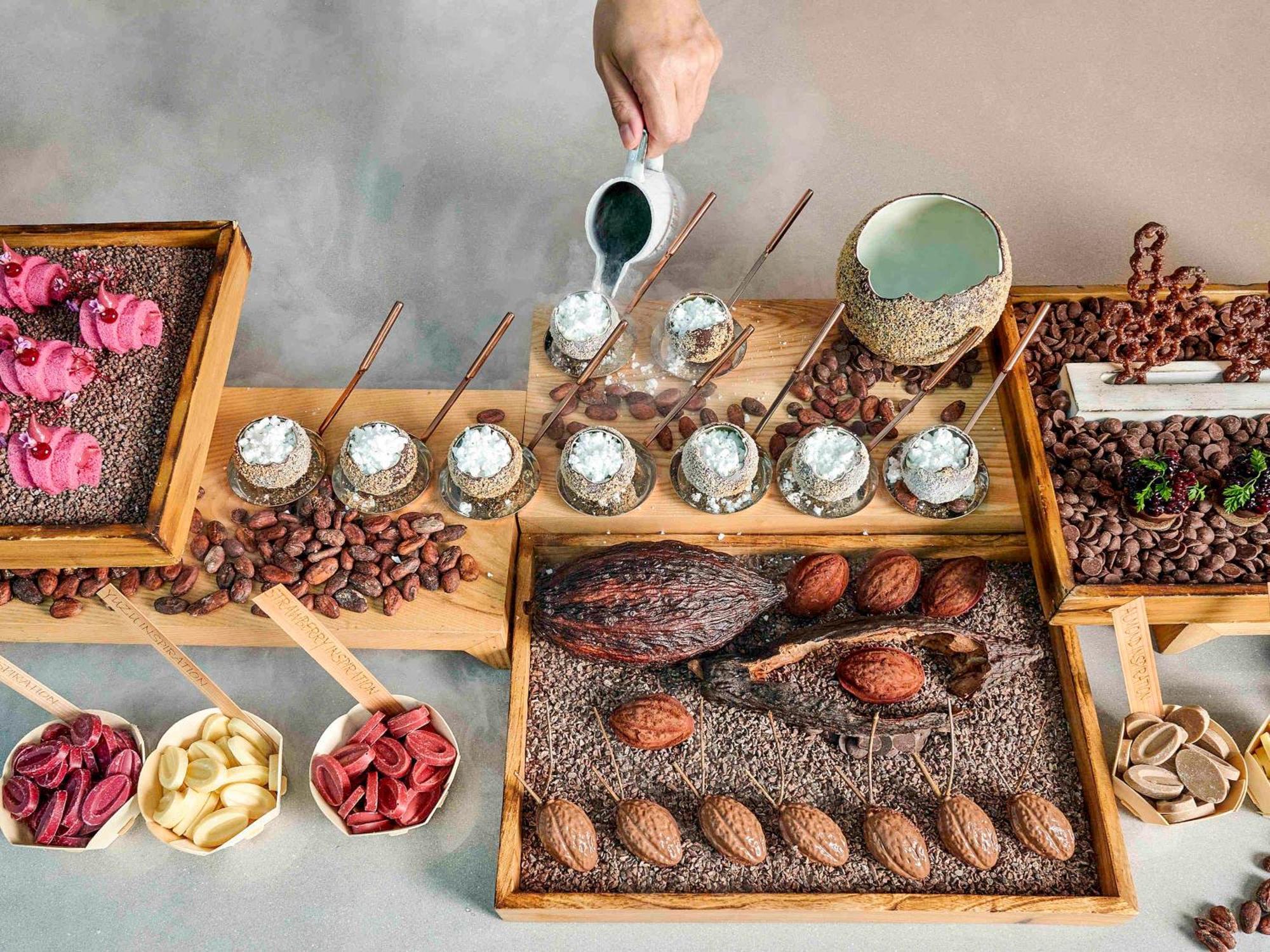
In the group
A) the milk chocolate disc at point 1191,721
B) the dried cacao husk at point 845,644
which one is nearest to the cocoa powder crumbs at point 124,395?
the dried cacao husk at point 845,644

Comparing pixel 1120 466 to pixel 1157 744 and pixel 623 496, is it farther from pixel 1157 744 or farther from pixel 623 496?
pixel 623 496

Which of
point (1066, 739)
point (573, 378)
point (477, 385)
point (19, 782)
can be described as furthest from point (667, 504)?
point (19, 782)

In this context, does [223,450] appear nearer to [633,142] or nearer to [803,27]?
[633,142]

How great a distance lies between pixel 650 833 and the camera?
45.7 inches

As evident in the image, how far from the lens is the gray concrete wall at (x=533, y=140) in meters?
1.77

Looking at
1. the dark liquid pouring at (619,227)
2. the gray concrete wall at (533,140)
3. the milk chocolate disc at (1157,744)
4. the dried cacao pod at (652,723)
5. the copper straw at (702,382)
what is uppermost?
the gray concrete wall at (533,140)

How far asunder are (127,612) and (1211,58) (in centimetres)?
227

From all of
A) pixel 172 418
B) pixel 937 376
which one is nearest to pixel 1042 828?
pixel 937 376

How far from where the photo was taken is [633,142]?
128 centimetres

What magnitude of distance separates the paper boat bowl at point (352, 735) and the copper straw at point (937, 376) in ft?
2.27

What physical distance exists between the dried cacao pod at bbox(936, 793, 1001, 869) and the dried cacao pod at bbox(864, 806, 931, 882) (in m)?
0.03

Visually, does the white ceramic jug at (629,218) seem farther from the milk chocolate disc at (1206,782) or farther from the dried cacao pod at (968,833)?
the milk chocolate disc at (1206,782)

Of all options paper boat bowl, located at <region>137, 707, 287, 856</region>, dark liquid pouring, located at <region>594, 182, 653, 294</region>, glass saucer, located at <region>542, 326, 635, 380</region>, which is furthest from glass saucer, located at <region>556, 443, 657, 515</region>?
paper boat bowl, located at <region>137, 707, 287, 856</region>

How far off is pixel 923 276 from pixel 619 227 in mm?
432
